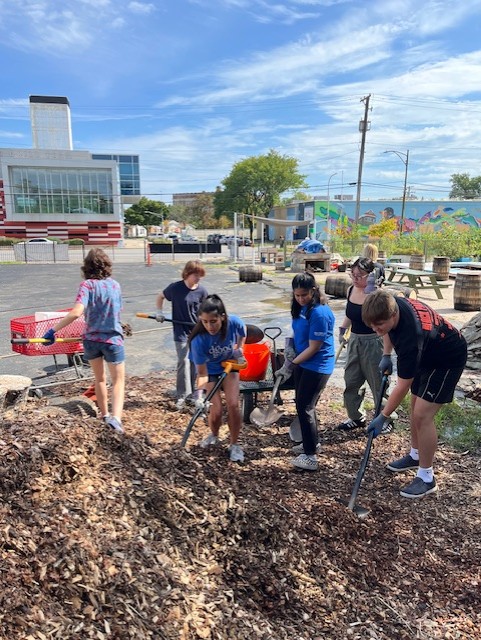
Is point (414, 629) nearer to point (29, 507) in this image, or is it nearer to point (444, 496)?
point (444, 496)

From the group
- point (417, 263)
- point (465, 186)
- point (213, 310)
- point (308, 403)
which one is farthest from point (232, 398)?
point (465, 186)

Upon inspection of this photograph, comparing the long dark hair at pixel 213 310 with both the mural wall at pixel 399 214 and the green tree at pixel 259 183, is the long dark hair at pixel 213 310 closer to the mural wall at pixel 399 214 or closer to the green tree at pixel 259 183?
the mural wall at pixel 399 214

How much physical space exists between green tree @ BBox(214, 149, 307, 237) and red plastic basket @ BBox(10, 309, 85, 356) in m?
63.4

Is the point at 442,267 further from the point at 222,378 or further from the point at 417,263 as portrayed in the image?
the point at 222,378

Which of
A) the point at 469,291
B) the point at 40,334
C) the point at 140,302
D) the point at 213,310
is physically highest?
the point at 213,310

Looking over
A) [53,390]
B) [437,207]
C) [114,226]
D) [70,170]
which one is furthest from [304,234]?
[53,390]

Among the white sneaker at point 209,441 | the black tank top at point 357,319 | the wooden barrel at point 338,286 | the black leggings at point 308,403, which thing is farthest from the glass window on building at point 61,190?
the black leggings at point 308,403

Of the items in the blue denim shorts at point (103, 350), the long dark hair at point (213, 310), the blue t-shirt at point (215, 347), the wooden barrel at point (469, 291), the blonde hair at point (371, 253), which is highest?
the blonde hair at point (371, 253)

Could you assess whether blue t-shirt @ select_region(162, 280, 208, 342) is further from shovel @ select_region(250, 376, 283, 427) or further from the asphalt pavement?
the asphalt pavement

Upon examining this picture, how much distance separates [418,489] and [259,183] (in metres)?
68.2

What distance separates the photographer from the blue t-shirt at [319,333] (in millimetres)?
3672

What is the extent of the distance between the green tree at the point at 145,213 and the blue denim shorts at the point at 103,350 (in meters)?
76.2

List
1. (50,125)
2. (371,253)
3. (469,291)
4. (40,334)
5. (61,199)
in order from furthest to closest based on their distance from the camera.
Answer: (50,125)
(61,199)
(469,291)
(371,253)
(40,334)

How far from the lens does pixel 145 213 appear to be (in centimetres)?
8175
